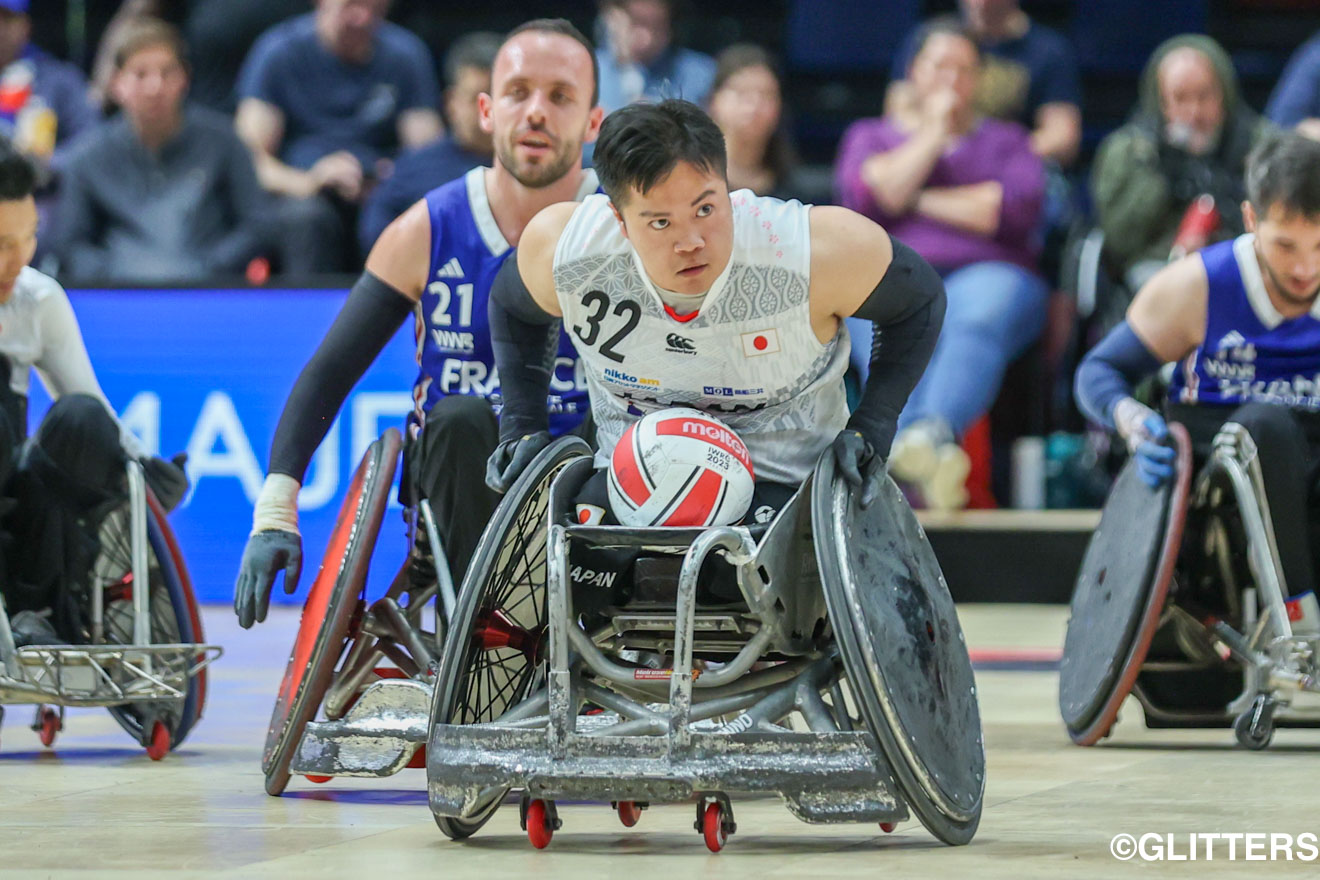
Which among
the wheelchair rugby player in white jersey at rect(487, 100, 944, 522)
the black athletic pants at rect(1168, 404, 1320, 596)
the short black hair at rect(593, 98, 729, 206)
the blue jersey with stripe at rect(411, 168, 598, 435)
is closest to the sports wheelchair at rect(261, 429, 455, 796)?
the wheelchair rugby player in white jersey at rect(487, 100, 944, 522)

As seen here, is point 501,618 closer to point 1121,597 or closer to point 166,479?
point 166,479

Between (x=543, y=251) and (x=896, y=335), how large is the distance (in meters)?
0.74

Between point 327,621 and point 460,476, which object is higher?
point 460,476

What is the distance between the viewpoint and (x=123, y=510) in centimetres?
537

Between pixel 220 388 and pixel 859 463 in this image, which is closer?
pixel 859 463

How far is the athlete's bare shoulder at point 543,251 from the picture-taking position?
4.20 meters

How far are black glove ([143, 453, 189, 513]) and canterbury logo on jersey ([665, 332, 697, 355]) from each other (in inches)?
73.6

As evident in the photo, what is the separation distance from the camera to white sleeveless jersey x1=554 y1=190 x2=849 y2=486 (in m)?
4.02

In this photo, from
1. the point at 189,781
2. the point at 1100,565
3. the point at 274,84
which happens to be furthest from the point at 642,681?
the point at 274,84

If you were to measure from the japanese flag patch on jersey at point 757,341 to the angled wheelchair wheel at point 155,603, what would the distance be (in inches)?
74.4

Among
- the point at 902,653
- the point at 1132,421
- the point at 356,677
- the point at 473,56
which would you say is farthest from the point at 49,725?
the point at 473,56

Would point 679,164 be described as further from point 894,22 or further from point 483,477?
point 894,22

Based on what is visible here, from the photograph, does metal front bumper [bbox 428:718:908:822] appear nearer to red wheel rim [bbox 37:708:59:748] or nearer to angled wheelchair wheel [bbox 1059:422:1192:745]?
angled wheelchair wheel [bbox 1059:422:1192:745]

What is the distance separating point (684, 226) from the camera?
3.87 meters
